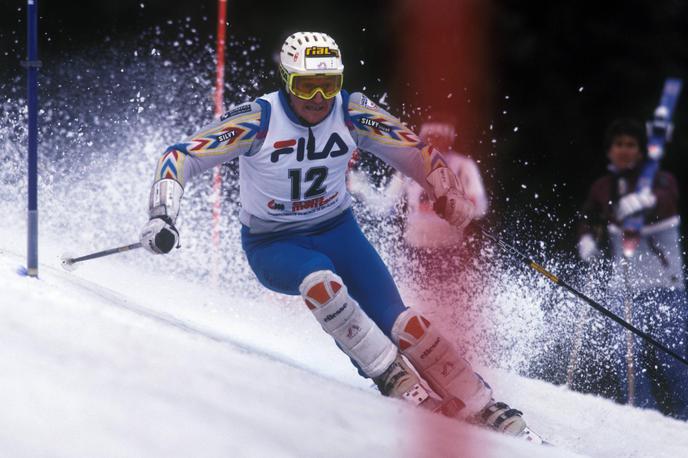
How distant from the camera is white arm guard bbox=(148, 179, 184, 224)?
3.34 meters

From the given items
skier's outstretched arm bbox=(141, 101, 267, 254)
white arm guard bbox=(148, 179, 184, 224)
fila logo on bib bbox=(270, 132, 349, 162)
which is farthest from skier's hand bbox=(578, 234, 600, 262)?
white arm guard bbox=(148, 179, 184, 224)

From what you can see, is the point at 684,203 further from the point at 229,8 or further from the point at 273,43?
the point at 229,8

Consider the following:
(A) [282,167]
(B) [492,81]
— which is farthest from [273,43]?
(A) [282,167]

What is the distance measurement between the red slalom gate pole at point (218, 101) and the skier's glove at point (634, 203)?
108 inches

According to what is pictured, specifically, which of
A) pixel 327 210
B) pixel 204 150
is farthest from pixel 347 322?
pixel 204 150

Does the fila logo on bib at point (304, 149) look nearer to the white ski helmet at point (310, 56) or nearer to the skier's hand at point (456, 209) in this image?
the white ski helmet at point (310, 56)

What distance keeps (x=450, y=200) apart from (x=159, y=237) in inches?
48.4

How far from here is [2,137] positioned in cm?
654

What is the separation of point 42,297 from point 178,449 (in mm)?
1048

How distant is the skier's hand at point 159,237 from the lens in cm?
322

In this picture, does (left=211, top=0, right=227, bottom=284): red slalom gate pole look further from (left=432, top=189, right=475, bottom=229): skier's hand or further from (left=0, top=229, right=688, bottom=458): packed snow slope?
(left=432, top=189, right=475, bottom=229): skier's hand

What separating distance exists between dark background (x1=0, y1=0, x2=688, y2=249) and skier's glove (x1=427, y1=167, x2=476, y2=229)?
2.93 m

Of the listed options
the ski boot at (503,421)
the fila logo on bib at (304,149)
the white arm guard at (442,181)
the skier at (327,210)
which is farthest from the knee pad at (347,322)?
the white arm guard at (442,181)

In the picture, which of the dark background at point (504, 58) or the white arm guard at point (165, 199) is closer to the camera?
the white arm guard at point (165, 199)
